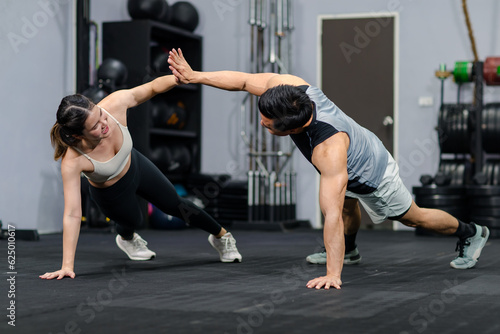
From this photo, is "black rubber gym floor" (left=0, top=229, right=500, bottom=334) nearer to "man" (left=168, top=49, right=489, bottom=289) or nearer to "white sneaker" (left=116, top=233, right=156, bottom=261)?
"white sneaker" (left=116, top=233, right=156, bottom=261)

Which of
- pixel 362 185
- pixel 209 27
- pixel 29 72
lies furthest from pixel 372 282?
pixel 209 27

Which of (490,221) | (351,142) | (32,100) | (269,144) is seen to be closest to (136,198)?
(351,142)

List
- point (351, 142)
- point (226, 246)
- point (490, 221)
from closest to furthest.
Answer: point (351, 142)
point (226, 246)
point (490, 221)

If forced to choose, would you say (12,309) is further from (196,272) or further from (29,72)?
(29,72)

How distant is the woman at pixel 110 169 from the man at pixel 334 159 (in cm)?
38

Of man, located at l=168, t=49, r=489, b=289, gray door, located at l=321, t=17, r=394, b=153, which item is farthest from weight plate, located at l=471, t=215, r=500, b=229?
man, located at l=168, t=49, r=489, b=289

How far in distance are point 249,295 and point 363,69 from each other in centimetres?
498

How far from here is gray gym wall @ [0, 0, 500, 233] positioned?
238 inches

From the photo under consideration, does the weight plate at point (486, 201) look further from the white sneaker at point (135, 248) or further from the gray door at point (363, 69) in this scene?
the white sneaker at point (135, 248)

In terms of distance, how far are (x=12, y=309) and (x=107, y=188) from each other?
1.04 m

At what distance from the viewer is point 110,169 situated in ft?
10.6

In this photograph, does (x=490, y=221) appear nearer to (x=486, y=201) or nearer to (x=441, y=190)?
(x=486, y=201)

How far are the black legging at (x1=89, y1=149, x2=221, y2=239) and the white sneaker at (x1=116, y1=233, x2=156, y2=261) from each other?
9.3 inches

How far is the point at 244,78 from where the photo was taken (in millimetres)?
3109
